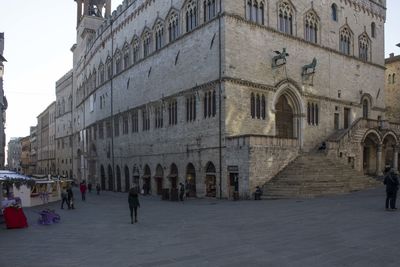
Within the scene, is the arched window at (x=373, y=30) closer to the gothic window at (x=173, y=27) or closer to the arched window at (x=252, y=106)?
the arched window at (x=252, y=106)

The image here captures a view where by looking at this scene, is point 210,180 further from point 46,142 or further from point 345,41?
point 46,142

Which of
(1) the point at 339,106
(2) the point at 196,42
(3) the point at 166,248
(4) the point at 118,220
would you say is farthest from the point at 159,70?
(3) the point at 166,248

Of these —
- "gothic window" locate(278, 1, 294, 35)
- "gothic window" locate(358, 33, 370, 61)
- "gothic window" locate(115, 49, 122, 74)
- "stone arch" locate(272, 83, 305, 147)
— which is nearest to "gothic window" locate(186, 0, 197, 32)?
"gothic window" locate(278, 1, 294, 35)

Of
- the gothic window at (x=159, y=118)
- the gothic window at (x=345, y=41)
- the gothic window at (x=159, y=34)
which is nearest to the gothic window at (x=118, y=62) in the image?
the gothic window at (x=159, y=34)

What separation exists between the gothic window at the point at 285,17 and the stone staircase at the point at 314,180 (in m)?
10.00

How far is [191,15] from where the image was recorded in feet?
109

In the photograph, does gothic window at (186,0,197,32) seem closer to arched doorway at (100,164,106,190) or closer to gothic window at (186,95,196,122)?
gothic window at (186,95,196,122)

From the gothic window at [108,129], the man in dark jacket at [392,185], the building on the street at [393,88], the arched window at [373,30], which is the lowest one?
the man in dark jacket at [392,185]

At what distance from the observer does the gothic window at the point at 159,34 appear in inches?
1469

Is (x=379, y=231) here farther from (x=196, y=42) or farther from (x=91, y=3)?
(x=91, y=3)

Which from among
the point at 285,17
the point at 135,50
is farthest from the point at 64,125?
the point at 285,17

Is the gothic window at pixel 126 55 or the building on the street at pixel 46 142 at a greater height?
the gothic window at pixel 126 55

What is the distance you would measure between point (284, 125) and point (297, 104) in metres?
1.98

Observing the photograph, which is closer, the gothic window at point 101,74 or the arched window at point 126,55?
the arched window at point 126,55
